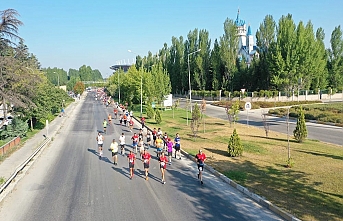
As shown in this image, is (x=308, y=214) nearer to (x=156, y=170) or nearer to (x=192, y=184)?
(x=192, y=184)

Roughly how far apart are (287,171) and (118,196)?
308 inches

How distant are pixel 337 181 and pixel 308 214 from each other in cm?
453

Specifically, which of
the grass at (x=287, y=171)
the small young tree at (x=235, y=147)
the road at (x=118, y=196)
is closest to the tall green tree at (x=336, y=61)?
the grass at (x=287, y=171)

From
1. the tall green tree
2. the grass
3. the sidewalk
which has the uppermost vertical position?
the tall green tree

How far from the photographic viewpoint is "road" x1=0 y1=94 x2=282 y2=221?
1051cm

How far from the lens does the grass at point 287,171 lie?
1091cm

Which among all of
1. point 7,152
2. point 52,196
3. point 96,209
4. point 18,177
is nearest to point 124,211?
point 96,209

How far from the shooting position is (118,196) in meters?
12.4

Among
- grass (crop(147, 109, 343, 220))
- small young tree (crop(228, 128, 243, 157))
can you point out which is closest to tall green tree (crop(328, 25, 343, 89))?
grass (crop(147, 109, 343, 220))

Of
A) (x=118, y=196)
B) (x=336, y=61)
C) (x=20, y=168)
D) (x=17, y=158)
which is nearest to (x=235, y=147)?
(x=118, y=196)

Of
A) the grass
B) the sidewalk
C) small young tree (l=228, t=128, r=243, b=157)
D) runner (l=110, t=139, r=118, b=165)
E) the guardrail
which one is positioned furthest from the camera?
small young tree (l=228, t=128, r=243, b=157)

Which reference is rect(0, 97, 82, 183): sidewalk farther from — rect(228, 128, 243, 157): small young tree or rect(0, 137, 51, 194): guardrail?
rect(228, 128, 243, 157): small young tree

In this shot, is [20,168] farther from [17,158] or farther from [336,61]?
[336,61]

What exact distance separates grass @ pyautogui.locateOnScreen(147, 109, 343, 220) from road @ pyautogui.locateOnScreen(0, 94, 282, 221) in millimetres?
1005
